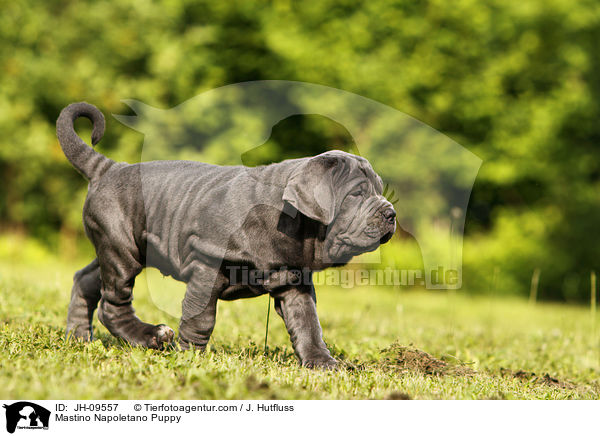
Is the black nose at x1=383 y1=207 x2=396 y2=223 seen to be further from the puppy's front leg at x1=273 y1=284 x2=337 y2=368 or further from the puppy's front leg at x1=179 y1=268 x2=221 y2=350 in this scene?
the puppy's front leg at x1=179 y1=268 x2=221 y2=350

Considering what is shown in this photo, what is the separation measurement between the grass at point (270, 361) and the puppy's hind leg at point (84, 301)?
0.17 m

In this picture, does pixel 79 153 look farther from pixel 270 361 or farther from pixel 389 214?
pixel 389 214

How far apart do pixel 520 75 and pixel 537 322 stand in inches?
432

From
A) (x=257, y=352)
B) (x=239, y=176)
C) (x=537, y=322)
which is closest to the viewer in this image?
(x=239, y=176)

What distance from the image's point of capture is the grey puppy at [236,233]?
3.72 meters

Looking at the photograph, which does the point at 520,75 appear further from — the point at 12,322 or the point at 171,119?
the point at 12,322

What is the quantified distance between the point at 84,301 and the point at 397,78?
1435cm

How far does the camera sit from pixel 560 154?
1791cm
